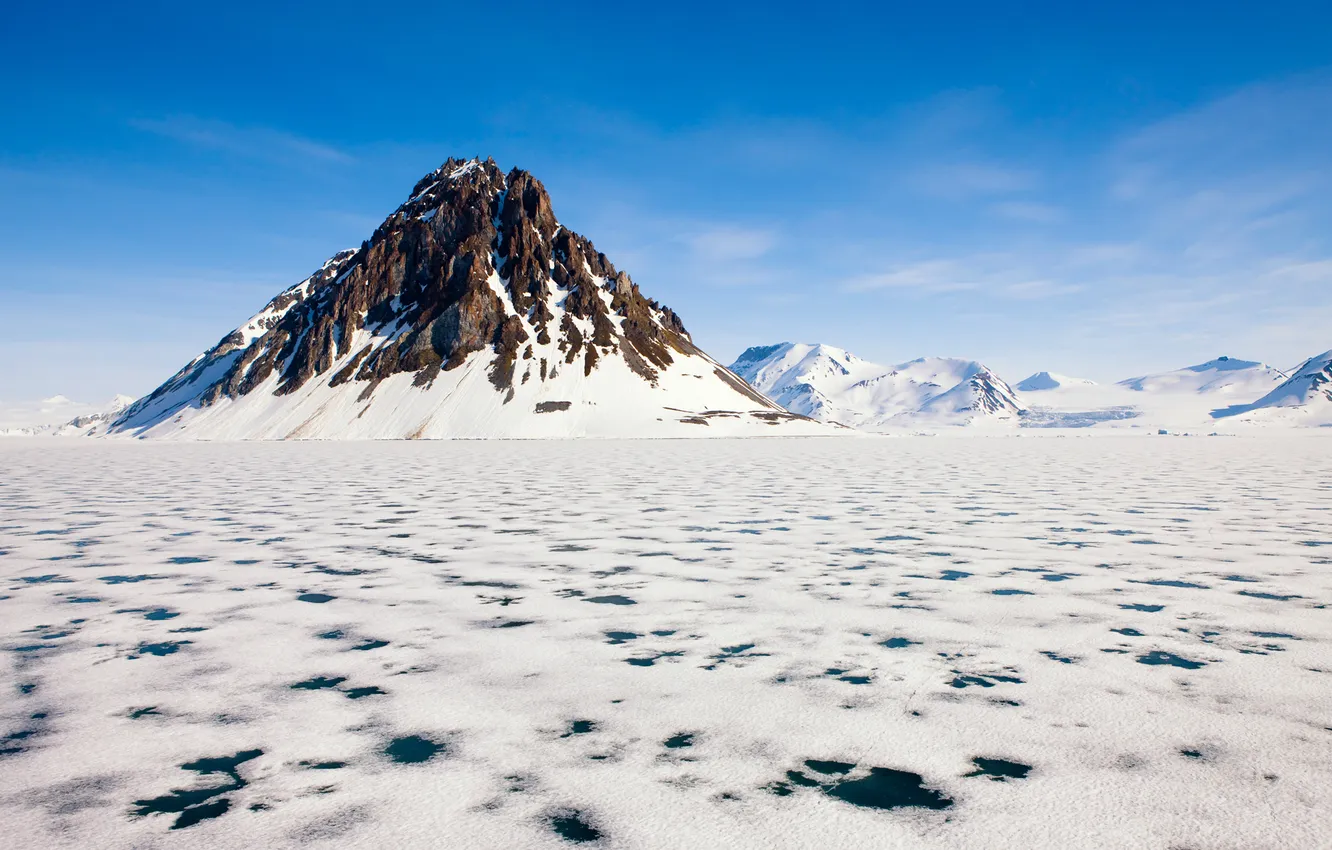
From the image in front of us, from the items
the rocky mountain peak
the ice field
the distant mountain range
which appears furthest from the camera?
the rocky mountain peak

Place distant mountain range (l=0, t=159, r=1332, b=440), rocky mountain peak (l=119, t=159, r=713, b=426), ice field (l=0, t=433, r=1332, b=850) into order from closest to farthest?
1. ice field (l=0, t=433, r=1332, b=850)
2. distant mountain range (l=0, t=159, r=1332, b=440)
3. rocky mountain peak (l=119, t=159, r=713, b=426)

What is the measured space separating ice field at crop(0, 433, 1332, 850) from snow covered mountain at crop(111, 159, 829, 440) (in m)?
103

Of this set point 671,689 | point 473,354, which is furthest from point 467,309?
point 671,689

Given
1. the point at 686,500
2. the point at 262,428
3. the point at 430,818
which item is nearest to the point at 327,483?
the point at 686,500

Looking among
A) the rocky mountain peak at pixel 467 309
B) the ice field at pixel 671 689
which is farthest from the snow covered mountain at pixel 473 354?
the ice field at pixel 671 689

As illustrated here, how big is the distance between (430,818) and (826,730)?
2.91m

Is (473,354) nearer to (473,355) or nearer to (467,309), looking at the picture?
(473,355)

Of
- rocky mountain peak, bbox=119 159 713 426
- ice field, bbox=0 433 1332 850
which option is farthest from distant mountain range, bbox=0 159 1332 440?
ice field, bbox=0 433 1332 850

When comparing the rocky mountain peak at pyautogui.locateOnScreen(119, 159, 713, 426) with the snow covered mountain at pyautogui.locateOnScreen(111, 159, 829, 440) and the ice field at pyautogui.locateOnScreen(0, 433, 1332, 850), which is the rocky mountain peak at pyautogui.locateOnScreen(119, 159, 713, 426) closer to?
the snow covered mountain at pyautogui.locateOnScreen(111, 159, 829, 440)

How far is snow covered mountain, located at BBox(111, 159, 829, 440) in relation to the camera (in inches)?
4906

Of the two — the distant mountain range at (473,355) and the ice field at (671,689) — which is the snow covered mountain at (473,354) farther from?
the ice field at (671,689)

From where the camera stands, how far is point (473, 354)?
143750 mm

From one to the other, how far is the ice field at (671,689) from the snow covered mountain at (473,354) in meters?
103

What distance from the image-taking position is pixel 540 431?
119 m
